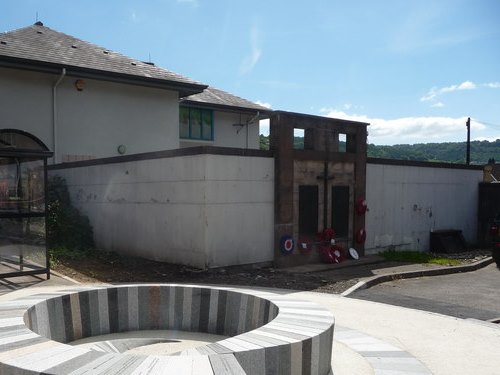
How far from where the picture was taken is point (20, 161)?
35.3 ft

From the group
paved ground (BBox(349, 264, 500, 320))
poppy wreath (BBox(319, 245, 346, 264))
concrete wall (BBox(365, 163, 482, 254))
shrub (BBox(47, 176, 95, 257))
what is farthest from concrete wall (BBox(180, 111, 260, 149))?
paved ground (BBox(349, 264, 500, 320))

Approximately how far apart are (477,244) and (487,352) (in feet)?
57.7

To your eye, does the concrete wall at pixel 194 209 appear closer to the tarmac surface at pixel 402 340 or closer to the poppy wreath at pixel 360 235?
the tarmac surface at pixel 402 340

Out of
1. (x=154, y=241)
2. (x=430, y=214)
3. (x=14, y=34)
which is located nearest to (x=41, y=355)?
(x=154, y=241)

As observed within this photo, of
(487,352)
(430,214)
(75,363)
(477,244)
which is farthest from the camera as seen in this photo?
(477,244)

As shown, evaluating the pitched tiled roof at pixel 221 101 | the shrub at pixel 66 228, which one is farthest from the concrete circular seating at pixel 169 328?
the pitched tiled roof at pixel 221 101

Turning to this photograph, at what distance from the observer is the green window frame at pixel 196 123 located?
25.7 m

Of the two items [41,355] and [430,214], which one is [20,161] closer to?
[41,355]

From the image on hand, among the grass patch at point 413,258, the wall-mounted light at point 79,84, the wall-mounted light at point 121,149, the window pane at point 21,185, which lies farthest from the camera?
the wall-mounted light at point 121,149

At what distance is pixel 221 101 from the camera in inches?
1044

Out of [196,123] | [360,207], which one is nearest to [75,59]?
[196,123]

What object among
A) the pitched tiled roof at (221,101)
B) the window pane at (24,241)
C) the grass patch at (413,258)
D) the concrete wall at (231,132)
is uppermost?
the pitched tiled roof at (221,101)

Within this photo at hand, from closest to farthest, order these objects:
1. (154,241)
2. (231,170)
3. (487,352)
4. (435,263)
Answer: (487,352) → (231,170) → (154,241) → (435,263)

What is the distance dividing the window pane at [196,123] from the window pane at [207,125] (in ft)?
0.93
